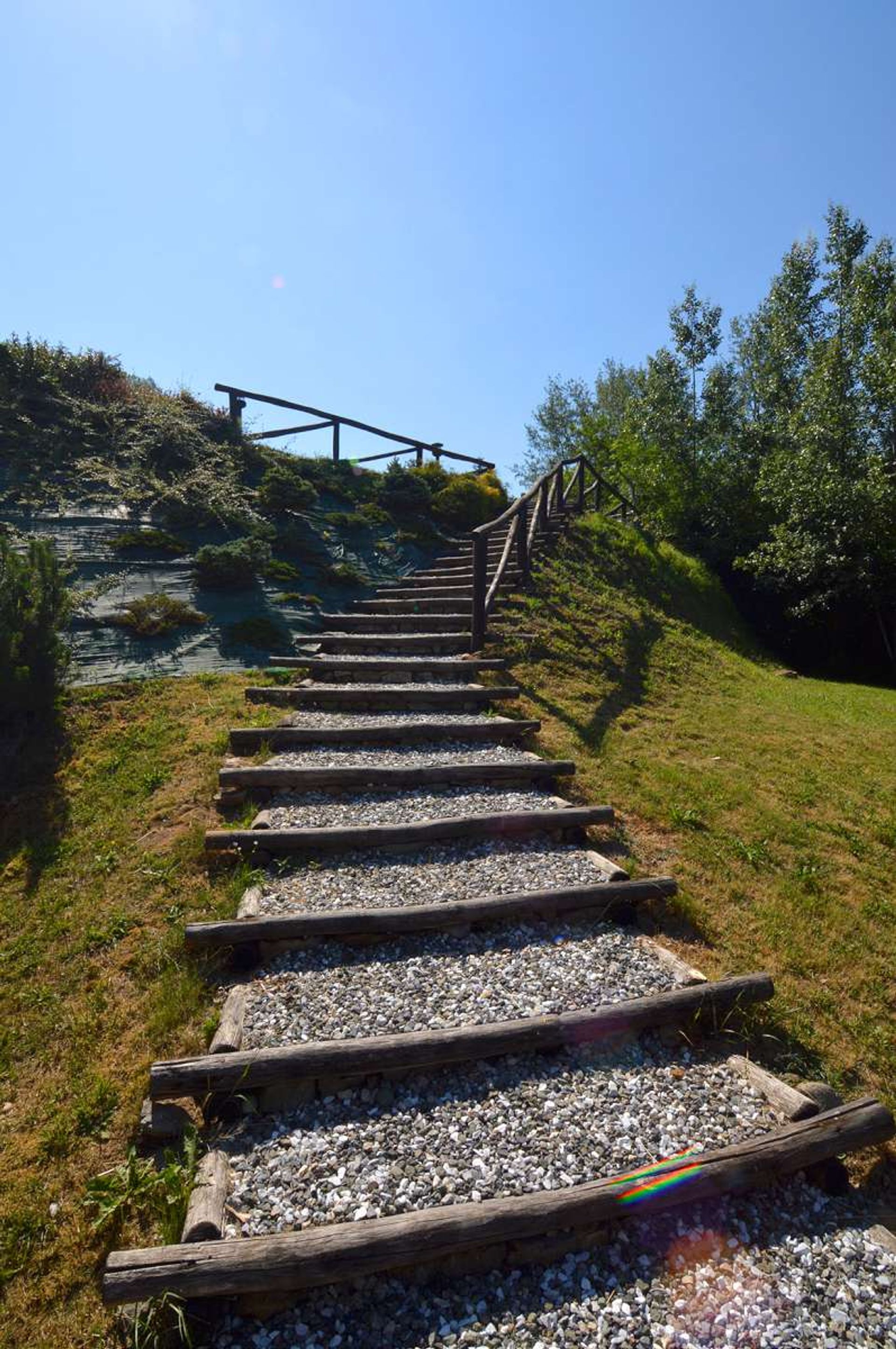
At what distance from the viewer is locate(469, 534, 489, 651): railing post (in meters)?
7.53

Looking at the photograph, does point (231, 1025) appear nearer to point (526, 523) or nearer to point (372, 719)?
point (372, 719)

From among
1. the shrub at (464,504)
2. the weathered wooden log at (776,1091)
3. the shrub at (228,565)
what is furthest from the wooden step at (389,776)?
the shrub at (464,504)

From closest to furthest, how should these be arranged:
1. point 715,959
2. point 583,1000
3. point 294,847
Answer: point 583,1000, point 715,959, point 294,847

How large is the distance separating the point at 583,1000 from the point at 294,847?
199 centimetres

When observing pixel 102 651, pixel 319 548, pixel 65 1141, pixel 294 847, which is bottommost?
pixel 65 1141

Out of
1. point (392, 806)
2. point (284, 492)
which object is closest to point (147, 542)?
point (284, 492)

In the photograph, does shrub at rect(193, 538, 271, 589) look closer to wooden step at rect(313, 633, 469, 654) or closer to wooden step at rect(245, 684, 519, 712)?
wooden step at rect(313, 633, 469, 654)

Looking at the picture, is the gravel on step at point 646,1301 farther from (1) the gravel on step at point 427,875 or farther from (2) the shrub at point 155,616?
(2) the shrub at point 155,616

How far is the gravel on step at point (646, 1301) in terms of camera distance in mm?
1834

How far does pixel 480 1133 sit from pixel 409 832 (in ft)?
6.57

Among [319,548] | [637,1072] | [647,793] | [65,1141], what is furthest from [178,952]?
[319,548]

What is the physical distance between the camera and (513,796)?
16.1 feet

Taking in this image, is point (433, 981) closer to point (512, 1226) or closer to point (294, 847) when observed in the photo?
point (512, 1226)

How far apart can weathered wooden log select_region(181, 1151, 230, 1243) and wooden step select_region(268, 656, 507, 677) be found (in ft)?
16.6
